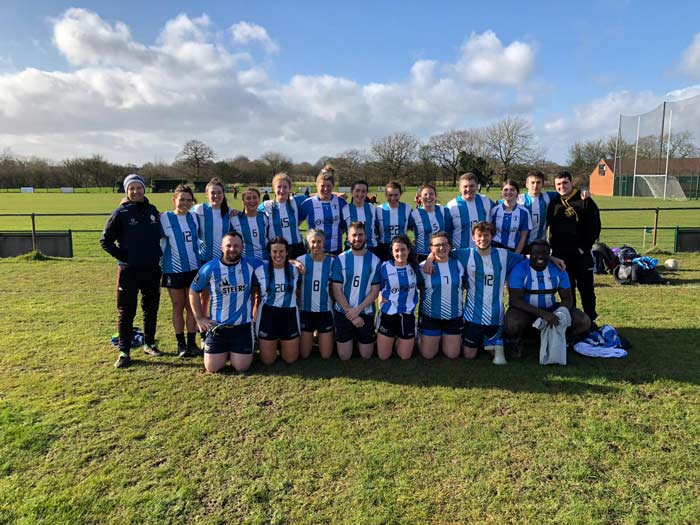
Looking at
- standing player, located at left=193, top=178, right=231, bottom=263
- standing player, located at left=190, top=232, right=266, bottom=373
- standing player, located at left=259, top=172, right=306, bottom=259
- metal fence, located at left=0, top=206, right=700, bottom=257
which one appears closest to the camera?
standing player, located at left=190, top=232, right=266, bottom=373

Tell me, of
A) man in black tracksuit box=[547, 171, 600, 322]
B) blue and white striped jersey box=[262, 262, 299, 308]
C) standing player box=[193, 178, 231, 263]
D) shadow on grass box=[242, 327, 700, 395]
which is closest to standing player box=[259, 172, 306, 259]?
standing player box=[193, 178, 231, 263]

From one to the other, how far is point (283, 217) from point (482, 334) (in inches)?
97.4

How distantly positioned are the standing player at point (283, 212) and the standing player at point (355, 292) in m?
0.85

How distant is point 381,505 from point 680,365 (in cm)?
357

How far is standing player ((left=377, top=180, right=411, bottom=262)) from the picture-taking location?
5371 mm

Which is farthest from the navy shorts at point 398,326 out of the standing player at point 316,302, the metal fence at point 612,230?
the metal fence at point 612,230

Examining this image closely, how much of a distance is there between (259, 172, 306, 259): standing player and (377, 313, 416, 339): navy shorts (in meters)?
1.34

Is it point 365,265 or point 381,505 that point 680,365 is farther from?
point 381,505

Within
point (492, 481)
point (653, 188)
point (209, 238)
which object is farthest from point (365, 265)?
point (653, 188)

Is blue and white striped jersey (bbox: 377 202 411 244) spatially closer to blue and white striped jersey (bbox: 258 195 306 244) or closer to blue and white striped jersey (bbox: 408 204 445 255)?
blue and white striped jersey (bbox: 408 204 445 255)

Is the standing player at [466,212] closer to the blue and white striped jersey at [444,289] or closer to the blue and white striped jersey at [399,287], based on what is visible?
the blue and white striped jersey at [444,289]

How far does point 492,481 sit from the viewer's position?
2738 millimetres

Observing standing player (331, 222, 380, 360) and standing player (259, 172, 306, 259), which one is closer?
standing player (331, 222, 380, 360)

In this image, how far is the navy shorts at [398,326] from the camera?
4.60m
